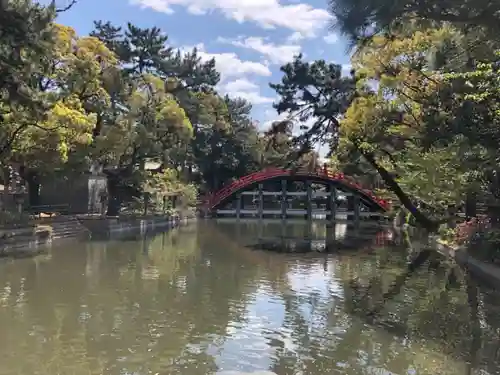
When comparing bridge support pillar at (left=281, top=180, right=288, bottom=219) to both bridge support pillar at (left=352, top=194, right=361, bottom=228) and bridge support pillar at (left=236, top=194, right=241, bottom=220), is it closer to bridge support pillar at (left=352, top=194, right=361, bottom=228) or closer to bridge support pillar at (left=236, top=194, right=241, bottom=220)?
bridge support pillar at (left=236, top=194, right=241, bottom=220)

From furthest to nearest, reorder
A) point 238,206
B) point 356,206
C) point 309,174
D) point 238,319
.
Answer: point 238,206
point 356,206
point 309,174
point 238,319

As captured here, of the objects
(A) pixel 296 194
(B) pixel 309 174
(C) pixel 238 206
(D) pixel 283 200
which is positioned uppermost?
(B) pixel 309 174

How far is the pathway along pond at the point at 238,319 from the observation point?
7.02m

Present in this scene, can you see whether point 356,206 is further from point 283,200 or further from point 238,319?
point 238,319

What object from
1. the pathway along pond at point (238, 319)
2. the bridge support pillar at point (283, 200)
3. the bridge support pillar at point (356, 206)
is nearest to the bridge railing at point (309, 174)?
the bridge support pillar at point (356, 206)

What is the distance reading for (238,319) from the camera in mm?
9398

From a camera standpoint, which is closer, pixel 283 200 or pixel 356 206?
pixel 356 206

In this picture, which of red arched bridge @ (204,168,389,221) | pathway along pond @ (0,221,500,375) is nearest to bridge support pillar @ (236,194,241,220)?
red arched bridge @ (204,168,389,221)

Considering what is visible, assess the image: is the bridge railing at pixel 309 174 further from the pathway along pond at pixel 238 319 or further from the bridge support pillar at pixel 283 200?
the pathway along pond at pixel 238 319

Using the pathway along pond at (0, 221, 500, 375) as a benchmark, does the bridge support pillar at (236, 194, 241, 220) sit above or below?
above

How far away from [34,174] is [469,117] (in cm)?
2184

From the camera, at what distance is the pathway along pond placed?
7.02 metres

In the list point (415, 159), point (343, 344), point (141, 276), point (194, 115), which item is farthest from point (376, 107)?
point (194, 115)

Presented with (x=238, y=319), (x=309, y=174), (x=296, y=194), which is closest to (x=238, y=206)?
(x=296, y=194)
